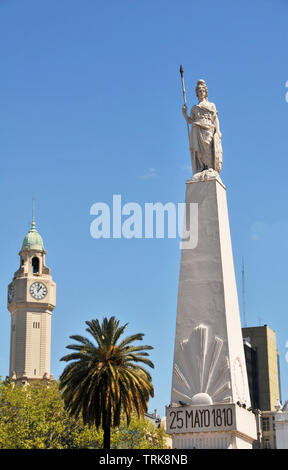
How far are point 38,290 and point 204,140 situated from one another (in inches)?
5179

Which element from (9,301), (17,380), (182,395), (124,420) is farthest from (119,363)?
(9,301)

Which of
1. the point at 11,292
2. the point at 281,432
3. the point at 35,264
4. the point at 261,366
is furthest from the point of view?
the point at 261,366

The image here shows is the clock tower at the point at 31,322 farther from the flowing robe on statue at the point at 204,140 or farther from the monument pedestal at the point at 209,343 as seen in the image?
the monument pedestal at the point at 209,343

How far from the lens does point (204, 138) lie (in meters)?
35.4

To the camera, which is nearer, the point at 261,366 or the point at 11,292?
the point at 11,292

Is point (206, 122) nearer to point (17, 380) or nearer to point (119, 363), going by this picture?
point (119, 363)

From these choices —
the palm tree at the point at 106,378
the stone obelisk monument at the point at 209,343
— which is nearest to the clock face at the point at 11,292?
the palm tree at the point at 106,378

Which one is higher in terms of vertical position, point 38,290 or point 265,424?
point 38,290

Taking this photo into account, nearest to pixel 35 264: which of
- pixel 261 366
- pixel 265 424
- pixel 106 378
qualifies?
pixel 261 366

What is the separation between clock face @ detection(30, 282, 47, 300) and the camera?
→ 538 ft

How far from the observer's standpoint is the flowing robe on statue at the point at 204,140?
116 feet

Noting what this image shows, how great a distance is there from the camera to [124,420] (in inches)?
3135

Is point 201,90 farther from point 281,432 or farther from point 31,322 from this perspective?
point 31,322
